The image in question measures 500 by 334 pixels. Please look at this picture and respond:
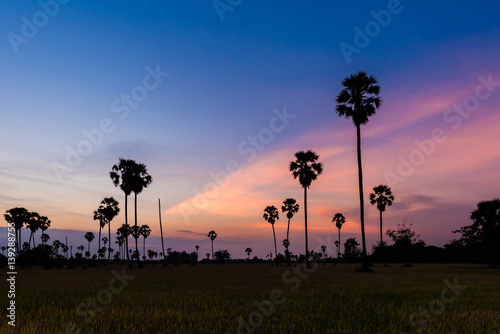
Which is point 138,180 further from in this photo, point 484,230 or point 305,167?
point 484,230

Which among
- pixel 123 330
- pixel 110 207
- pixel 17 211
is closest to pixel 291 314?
pixel 123 330

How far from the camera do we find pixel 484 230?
5741cm

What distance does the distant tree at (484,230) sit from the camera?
54.4 m

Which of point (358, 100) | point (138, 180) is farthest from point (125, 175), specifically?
point (358, 100)

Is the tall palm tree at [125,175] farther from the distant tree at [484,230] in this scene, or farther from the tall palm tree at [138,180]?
the distant tree at [484,230]

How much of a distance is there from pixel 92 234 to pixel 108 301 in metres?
155

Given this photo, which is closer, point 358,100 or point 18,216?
point 358,100

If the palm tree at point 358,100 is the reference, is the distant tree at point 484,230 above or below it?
below

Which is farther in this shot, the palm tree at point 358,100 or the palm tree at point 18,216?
the palm tree at point 18,216

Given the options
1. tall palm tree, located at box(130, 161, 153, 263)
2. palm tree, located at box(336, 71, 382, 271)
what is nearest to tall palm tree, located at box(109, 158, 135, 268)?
tall palm tree, located at box(130, 161, 153, 263)

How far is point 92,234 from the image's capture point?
14962 cm

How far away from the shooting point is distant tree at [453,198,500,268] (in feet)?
179

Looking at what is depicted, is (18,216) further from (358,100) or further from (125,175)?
(358,100)

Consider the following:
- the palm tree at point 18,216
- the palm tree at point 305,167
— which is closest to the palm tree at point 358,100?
Answer: the palm tree at point 305,167
